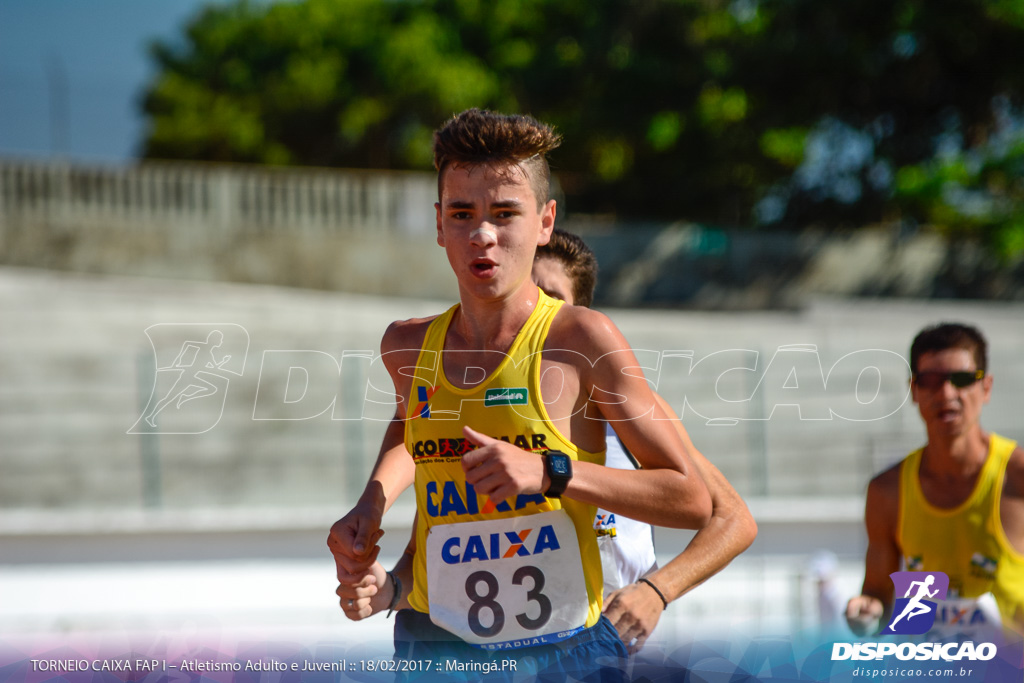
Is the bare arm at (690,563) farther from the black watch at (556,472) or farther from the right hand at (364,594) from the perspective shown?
the right hand at (364,594)

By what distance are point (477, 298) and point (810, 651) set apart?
45.0 inches

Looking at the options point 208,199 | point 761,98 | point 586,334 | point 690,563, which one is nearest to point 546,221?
point 586,334

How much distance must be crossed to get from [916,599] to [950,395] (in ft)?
2.44

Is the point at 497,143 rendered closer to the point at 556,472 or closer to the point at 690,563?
the point at 556,472

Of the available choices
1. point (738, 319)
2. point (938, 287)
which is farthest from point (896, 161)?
point (738, 319)

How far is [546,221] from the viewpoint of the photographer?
217 centimetres

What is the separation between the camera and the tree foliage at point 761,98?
16.3 meters

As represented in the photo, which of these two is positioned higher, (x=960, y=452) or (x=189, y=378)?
(x=189, y=378)

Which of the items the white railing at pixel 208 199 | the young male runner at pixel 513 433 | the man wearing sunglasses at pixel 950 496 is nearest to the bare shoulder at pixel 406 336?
the young male runner at pixel 513 433

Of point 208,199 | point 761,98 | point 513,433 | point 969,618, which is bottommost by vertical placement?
point 969,618

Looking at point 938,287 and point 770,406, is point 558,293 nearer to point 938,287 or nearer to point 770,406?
point 770,406

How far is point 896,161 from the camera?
58.4 feet

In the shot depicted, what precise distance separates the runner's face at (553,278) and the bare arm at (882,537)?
51.2 inches

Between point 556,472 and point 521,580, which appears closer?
point 556,472
